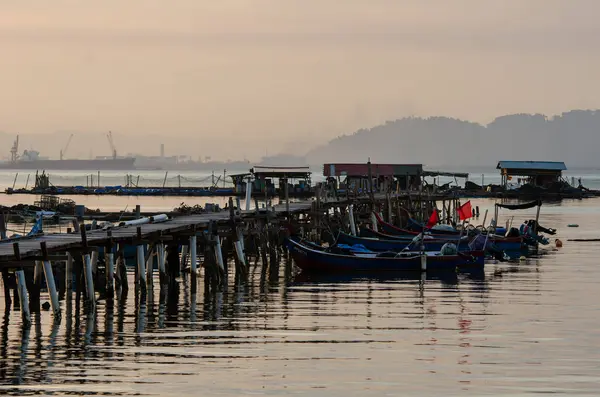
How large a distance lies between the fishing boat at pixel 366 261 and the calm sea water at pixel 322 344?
5.23m

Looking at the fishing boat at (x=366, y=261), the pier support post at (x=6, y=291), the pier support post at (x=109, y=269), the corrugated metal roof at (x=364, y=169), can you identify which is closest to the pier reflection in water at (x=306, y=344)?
the pier support post at (x=109, y=269)

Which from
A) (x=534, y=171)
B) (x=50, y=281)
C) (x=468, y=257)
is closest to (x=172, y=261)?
(x=468, y=257)

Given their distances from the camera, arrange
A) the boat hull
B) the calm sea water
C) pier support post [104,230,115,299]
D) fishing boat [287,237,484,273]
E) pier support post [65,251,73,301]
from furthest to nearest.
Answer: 1. the boat hull
2. fishing boat [287,237,484,273]
3. pier support post [104,230,115,299]
4. pier support post [65,251,73,301]
5. the calm sea water

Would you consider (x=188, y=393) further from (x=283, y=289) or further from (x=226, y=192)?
(x=226, y=192)

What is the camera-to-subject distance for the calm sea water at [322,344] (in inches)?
1063

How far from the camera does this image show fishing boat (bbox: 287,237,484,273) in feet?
177

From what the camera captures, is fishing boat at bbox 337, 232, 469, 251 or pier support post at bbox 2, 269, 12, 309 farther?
fishing boat at bbox 337, 232, 469, 251

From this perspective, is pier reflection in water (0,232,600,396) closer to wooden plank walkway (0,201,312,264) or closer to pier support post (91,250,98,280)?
pier support post (91,250,98,280)

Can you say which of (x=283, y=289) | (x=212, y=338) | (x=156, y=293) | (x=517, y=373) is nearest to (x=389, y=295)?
(x=283, y=289)

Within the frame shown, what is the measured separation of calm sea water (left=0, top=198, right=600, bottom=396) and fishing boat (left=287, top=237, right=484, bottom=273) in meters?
5.23

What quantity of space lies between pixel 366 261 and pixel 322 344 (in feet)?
70.8

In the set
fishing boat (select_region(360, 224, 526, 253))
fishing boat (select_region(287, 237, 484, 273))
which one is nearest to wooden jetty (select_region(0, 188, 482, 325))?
fishing boat (select_region(287, 237, 484, 273))

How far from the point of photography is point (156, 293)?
4444 cm

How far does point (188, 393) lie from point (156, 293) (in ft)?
60.9
